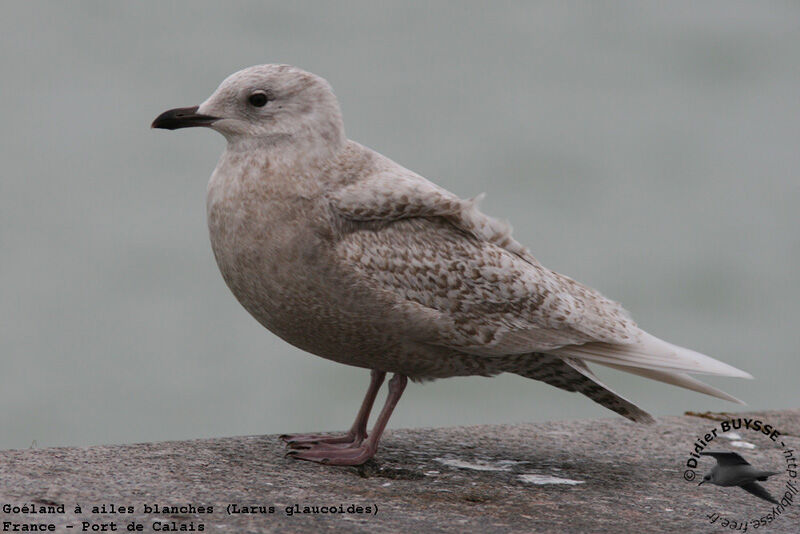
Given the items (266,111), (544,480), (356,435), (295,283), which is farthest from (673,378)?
(266,111)

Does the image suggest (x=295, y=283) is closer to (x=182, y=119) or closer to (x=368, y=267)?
(x=368, y=267)

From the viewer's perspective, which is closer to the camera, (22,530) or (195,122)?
(22,530)

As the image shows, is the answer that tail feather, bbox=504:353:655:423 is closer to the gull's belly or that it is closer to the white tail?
the white tail

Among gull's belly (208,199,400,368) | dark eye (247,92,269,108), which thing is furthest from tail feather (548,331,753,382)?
dark eye (247,92,269,108)

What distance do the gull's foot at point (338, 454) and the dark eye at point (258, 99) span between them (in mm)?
Answer: 1701

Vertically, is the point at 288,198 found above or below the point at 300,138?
below

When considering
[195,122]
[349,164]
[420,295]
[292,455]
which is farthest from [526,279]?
[195,122]

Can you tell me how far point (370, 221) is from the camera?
500 cm

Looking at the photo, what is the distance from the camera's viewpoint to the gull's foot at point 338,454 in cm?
516

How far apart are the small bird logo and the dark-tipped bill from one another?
2.85m

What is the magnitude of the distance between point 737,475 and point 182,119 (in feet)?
10.3

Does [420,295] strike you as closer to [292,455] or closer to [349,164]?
[349,164]

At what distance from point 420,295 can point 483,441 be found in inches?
51.6

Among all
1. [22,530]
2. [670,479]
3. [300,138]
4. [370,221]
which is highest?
[300,138]
